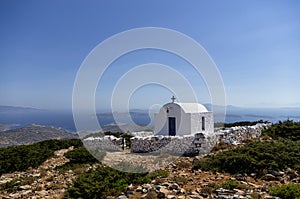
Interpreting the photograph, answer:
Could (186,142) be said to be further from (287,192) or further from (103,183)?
(287,192)

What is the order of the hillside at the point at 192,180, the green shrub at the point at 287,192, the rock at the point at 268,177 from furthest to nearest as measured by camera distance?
the rock at the point at 268,177 → the hillside at the point at 192,180 → the green shrub at the point at 287,192

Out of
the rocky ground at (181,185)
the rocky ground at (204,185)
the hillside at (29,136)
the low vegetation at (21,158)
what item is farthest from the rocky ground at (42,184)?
the hillside at (29,136)

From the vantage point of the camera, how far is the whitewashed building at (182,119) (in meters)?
18.8

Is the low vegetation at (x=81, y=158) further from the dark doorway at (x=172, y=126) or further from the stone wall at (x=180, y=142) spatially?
the dark doorway at (x=172, y=126)

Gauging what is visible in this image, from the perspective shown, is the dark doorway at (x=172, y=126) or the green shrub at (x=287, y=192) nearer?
the green shrub at (x=287, y=192)

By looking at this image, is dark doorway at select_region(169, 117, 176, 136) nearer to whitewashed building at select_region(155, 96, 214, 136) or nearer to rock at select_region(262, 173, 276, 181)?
whitewashed building at select_region(155, 96, 214, 136)

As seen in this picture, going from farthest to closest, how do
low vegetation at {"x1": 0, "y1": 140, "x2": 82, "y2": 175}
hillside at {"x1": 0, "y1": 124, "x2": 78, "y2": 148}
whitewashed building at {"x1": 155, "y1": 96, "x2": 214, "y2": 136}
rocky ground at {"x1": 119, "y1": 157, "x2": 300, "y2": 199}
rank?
hillside at {"x1": 0, "y1": 124, "x2": 78, "y2": 148}
whitewashed building at {"x1": 155, "y1": 96, "x2": 214, "y2": 136}
low vegetation at {"x1": 0, "y1": 140, "x2": 82, "y2": 175}
rocky ground at {"x1": 119, "y1": 157, "x2": 300, "y2": 199}

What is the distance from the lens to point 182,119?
1892cm

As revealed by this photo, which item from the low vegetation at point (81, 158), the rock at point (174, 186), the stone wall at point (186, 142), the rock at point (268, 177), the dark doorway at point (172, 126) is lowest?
the low vegetation at point (81, 158)

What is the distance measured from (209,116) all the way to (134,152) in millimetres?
6947

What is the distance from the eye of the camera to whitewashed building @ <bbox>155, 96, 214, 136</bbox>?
18.8 m

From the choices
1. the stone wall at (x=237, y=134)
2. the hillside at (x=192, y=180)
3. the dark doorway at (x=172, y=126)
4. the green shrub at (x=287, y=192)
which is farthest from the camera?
the dark doorway at (x=172, y=126)

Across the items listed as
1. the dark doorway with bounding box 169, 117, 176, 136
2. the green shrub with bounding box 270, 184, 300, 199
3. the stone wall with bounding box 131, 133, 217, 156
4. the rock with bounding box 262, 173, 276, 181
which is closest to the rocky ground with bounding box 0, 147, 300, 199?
the rock with bounding box 262, 173, 276, 181

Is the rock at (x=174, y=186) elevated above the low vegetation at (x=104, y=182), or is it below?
above
